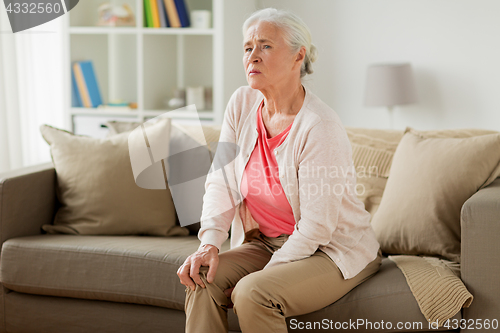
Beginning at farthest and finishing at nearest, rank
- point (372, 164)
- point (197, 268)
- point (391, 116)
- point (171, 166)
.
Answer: point (391, 116) → point (171, 166) → point (372, 164) → point (197, 268)

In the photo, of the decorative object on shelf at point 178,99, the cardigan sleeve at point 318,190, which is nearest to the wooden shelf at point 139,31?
the decorative object on shelf at point 178,99

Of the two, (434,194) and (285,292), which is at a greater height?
(434,194)

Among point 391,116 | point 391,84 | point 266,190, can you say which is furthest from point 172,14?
point 266,190

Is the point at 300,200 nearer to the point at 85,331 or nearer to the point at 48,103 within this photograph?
the point at 85,331

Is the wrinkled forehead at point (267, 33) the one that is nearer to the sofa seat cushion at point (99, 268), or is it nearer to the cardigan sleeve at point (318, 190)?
the cardigan sleeve at point (318, 190)

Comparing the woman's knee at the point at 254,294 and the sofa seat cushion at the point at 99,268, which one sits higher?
the woman's knee at the point at 254,294

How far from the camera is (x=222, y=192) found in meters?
1.65

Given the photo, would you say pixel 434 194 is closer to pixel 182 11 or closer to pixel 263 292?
pixel 263 292

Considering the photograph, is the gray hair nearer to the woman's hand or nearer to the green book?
the woman's hand

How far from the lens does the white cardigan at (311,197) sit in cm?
144

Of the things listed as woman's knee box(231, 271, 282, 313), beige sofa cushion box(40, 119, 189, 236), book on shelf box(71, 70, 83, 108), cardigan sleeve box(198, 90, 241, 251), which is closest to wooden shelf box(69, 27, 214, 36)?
book on shelf box(71, 70, 83, 108)

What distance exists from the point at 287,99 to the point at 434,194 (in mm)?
586

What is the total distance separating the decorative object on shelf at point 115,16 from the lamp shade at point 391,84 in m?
1.59

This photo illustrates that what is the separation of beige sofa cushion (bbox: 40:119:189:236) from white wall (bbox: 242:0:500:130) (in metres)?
1.41
